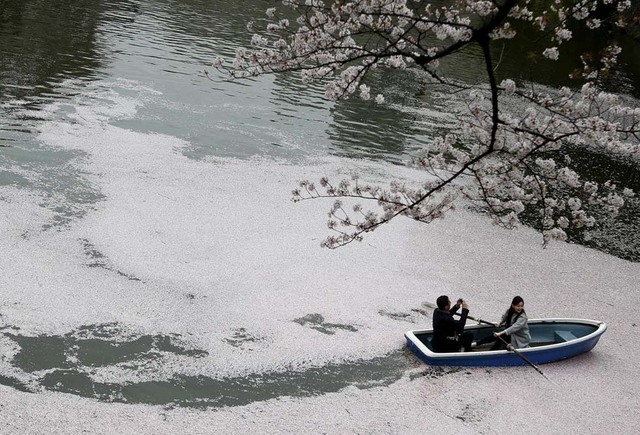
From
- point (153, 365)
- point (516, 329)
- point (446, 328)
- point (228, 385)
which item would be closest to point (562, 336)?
point (516, 329)

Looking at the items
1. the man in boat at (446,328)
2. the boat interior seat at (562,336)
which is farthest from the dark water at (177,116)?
the boat interior seat at (562,336)

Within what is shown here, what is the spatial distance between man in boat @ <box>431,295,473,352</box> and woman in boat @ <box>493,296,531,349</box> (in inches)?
17.5

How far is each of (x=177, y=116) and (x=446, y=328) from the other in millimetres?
10485

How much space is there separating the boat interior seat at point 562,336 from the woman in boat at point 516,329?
70 centimetres

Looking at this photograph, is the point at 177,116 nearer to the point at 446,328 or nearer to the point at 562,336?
the point at 446,328

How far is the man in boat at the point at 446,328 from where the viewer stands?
28.8ft

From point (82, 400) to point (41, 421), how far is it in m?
0.50

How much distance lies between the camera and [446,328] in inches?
348

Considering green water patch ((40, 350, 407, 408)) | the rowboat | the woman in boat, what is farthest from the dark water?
the woman in boat

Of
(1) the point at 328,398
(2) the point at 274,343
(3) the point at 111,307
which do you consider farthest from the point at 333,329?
(3) the point at 111,307

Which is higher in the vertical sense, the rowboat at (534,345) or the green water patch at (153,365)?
the rowboat at (534,345)

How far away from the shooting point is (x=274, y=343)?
8836 mm

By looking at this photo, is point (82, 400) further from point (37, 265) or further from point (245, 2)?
point (245, 2)

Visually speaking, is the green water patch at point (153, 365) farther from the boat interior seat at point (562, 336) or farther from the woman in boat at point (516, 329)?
the boat interior seat at point (562, 336)
